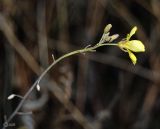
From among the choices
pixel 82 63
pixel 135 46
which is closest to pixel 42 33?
pixel 82 63

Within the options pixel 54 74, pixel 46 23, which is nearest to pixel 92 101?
pixel 54 74

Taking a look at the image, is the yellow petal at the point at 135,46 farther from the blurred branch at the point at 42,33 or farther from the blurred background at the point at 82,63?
the blurred branch at the point at 42,33

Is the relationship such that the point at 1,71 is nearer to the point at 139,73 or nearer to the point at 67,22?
the point at 67,22

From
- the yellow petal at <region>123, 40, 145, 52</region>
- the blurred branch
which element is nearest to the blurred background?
the blurred branch

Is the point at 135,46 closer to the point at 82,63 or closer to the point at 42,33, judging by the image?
the point at 42,33

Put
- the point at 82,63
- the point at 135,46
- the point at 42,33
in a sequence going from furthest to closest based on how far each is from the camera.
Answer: the point at 82,63
the point at 42,33
the point at 135,46

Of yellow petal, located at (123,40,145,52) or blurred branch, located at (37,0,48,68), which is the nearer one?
yellow petal, located at (123,40,145,52)

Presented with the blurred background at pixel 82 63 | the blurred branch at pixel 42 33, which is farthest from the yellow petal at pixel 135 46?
the blurred branch at pixel 42 33

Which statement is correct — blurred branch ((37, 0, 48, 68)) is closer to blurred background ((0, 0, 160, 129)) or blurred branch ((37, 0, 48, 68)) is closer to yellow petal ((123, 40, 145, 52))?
blurred background ((0, 0, 160, 129))

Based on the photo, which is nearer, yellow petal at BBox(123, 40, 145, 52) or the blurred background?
yellow petal at BBox(123, 40, 145, 52)

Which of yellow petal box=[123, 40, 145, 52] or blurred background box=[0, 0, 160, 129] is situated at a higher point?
yellow petal box=[123, 40, 145, 52]
